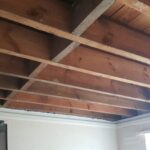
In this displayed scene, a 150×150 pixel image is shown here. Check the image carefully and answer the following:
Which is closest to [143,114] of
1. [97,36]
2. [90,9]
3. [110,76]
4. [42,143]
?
[42,143]

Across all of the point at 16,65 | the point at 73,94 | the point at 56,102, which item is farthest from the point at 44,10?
the point at 56,102

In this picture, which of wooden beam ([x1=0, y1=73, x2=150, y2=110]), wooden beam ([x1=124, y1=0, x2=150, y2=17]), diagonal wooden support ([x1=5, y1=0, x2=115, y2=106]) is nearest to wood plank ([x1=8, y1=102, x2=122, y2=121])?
wooden beam ([x1=0, y1=73, x2=150, y2=110])

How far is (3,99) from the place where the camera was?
2916 mm

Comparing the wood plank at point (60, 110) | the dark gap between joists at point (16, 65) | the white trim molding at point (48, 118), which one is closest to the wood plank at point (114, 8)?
the dark gap between joists at point (16, 65)

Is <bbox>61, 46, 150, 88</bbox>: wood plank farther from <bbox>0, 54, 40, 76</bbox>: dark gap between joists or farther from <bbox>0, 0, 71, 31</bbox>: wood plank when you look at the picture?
<bbox>0, 0, 71, 31</bbox>: wood plank

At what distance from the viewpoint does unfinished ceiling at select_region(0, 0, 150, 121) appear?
1.45 metres

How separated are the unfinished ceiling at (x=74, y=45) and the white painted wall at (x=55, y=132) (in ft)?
1.52

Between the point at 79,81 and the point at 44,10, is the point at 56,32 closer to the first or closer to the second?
the point at 44,10

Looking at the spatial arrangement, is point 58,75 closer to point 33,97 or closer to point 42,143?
point 33,97

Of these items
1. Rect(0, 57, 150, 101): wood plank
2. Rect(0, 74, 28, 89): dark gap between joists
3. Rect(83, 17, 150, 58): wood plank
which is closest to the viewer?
Rect(83, 17, 150, 58): wood plank

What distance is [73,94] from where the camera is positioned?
2838 millimetres

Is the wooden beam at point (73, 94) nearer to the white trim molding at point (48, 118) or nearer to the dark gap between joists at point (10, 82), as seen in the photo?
the dark gap between joists at point (10, 82)

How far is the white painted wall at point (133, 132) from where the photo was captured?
3744mm

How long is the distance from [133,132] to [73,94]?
1.51 m
